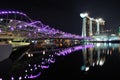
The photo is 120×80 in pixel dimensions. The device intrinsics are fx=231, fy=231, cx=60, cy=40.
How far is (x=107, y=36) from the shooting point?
612 feet

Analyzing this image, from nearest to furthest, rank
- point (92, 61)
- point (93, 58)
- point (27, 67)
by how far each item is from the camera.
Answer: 1. point (27, 67)
2. point (92, 61)
3. point (93, 58)

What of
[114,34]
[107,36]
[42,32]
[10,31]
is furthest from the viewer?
[114,34]

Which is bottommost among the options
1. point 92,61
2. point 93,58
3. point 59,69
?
point 93,58

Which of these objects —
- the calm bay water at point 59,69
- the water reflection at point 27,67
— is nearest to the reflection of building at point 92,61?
the calm bay water at point 59,69

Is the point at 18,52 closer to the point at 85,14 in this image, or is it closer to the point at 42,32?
the point at 42,32

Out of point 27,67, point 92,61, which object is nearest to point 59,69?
point 27,67

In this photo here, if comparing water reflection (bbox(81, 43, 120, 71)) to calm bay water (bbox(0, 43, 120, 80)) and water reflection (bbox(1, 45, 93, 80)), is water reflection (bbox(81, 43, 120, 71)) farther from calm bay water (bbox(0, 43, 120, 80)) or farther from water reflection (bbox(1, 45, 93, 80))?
water reflection (bbox(1, 45, 93, 80))

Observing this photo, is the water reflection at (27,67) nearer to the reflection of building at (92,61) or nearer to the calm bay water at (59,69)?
the calm bay water at (59,69)

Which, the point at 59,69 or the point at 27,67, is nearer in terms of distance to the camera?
the point at 59,69

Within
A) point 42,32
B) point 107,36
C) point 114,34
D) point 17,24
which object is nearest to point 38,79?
point 17,24

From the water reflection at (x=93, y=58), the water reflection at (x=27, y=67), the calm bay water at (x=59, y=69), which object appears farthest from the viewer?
the water reflection at (x=93, y=58)

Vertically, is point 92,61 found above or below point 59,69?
below

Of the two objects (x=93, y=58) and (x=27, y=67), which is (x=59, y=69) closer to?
(x=27, y=67)

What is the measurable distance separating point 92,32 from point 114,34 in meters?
19.4
